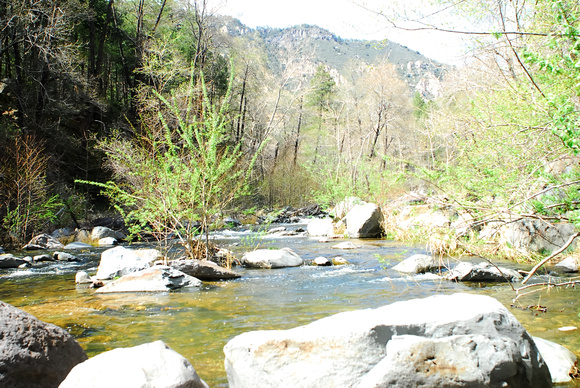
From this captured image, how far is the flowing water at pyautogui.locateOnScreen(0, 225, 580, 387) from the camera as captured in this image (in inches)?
160

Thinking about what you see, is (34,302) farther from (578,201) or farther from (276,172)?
(276,172)

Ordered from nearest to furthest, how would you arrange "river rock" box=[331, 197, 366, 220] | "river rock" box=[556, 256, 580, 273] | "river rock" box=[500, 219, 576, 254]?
"river rock" box=[556, 256, 580, 273]
"river rock" box=[500, 219, 576, 254]
"river rock" box=[331, 197, 366, 220]

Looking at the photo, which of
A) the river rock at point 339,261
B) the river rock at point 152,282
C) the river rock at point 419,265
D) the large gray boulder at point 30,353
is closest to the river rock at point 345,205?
the river rock at point 339,261

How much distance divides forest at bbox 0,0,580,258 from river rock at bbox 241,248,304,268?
3.64 feet

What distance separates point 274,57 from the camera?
97.5m

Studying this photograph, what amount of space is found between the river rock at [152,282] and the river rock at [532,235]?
5743mm

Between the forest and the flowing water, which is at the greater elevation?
the forest

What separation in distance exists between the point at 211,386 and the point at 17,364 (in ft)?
4.05

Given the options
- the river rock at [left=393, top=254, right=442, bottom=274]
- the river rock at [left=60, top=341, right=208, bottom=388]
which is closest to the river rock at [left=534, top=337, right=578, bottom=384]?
the river rock at [left=60, top=341, right=208, bottom=388]

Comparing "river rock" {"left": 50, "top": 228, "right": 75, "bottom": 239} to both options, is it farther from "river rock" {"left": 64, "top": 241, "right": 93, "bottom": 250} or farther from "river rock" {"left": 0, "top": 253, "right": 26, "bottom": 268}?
"river rock" {"left": 0, "top": 253, "right": 26, "bottom": 268}

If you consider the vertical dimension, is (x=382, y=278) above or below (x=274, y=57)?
below

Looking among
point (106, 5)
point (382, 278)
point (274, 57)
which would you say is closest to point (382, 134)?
point (106, 5)

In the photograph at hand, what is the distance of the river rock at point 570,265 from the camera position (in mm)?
6887

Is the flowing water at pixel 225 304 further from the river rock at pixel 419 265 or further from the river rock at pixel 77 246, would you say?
the river rock at pixel 77 246
